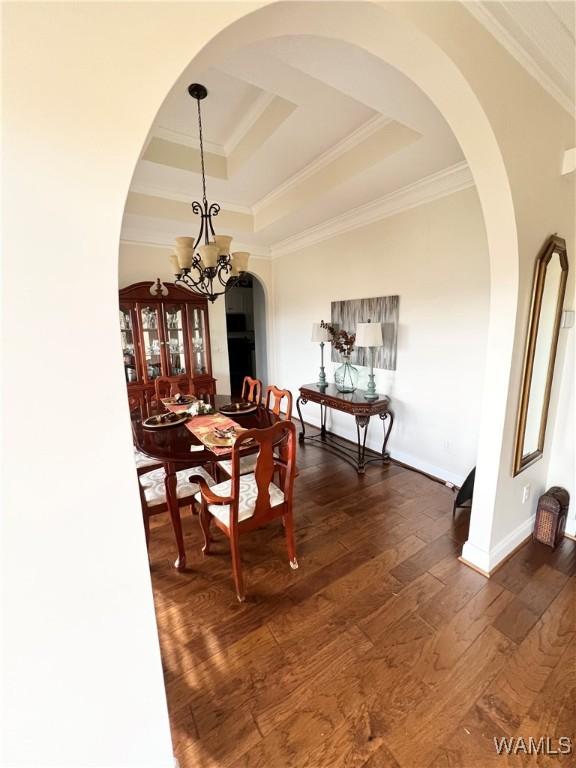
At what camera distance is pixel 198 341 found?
4273 millimetres

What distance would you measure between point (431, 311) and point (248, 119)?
2.30 m

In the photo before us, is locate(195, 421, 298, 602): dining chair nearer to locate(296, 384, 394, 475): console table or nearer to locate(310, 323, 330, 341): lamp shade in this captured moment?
locate(296, 384, 394, 475): console table

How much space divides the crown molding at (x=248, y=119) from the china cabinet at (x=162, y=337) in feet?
5.43

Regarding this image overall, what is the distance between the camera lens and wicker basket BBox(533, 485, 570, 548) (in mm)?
2090

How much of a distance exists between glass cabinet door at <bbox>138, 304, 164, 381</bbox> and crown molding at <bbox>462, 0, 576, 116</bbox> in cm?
359

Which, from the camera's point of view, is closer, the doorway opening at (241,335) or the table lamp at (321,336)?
the table lamp at (321,336)

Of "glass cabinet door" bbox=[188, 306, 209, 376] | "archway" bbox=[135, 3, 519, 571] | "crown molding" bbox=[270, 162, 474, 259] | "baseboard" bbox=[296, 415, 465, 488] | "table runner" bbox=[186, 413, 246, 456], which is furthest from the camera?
"glass cabinet door" bbox=[188, 306, 209, 376]

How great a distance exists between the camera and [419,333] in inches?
119

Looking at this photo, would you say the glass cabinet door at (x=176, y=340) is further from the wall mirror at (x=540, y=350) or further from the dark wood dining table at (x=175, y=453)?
the wall mirror at (x=540, y=350)

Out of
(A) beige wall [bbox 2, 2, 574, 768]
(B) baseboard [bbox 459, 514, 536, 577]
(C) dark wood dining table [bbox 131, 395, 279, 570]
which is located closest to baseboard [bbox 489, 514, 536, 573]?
(B) baseboard [bbox 459, 514, 536, 577]

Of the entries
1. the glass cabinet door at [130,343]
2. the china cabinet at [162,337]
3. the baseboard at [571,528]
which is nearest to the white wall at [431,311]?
the baseboard at [571,528]

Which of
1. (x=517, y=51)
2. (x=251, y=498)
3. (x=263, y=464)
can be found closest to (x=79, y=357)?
(x=263, y=464)

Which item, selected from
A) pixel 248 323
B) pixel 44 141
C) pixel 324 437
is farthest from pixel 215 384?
pixel 44 141

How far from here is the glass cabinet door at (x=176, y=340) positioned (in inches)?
157
